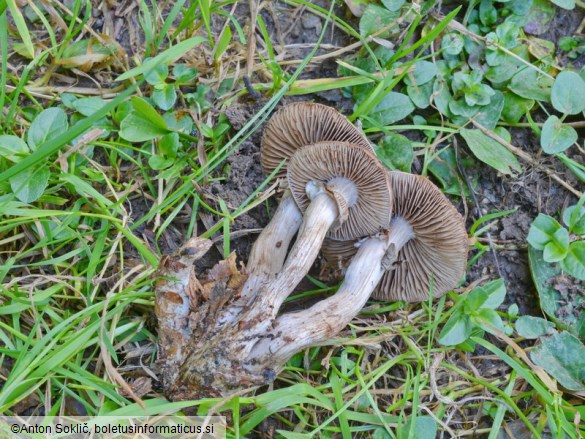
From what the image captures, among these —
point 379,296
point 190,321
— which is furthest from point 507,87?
point 190,321

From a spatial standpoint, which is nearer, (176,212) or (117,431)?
(117,431)

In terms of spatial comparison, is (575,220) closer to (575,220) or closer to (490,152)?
(575,220)

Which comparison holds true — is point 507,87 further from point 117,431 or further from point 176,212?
point 117,431

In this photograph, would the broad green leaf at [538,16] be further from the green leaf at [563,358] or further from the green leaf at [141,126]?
the green leaf at [141,126]

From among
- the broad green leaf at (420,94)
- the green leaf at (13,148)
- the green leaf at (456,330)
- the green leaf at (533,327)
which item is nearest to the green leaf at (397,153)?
the broad green leaf at (420,94)

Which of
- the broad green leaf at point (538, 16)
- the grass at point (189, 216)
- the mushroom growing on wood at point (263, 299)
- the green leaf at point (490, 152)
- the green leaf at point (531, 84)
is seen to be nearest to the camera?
the mushroom growing on wood at point (263, 299)

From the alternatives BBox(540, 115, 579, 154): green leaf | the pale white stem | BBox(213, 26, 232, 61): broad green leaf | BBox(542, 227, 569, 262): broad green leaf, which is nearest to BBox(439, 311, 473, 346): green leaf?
BBox(542, 227, 569, 262): broad green leaf
